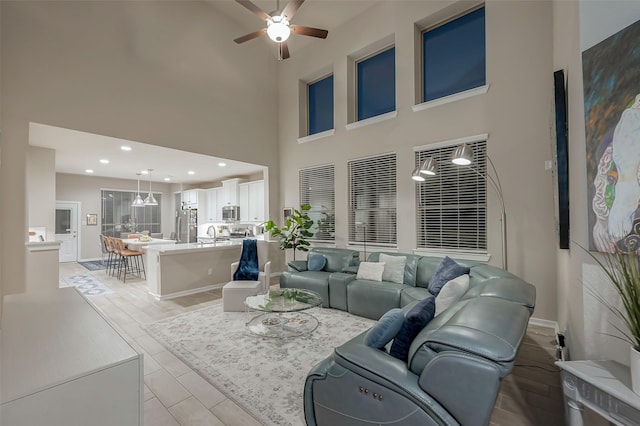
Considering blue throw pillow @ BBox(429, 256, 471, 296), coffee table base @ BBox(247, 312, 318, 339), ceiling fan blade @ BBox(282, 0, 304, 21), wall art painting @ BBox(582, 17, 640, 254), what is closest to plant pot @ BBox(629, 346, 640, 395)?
wall art painting @ BBox(582, 17, 640, 254)

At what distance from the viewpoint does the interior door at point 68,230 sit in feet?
28.7

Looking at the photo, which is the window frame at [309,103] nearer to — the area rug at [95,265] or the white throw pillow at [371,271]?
the white throw pillow at [371,271]

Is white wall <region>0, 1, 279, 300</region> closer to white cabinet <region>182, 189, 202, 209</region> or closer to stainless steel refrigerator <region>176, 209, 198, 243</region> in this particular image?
white cabinet <region>182, 189, 202, 209</region>

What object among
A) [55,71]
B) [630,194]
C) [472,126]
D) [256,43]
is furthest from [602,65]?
[256,43]

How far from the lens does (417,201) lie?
4.70 m

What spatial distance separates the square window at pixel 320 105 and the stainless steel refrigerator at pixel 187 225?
5.79m

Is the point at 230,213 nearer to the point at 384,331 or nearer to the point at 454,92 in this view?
the point at 454,92

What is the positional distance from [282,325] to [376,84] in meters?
4.87

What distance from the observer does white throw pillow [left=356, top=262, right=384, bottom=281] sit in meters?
4.07

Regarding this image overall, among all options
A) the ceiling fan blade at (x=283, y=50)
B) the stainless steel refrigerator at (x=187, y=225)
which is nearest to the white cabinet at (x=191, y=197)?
the stainless steel refrigerator at (x=187, y=225)

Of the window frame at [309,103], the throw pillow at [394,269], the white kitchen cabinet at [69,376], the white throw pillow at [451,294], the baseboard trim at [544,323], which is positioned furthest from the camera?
the window frame at [309,103]

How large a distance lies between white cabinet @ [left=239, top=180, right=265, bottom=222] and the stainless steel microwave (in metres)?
0.16

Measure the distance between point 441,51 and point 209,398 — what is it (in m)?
5.76

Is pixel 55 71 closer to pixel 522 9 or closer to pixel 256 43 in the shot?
pixel 256 43
